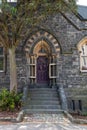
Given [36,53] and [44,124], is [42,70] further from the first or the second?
[44,124]

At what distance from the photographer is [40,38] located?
18859mm

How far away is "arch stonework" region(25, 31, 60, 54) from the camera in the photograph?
18.8 m

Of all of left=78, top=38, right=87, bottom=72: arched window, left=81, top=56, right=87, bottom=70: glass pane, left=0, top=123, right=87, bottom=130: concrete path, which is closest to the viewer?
left=0, top=123, right=87, bottom=130: concrete path

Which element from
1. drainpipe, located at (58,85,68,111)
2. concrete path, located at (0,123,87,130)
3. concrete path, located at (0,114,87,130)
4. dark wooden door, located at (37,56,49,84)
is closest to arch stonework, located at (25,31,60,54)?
dark wooden door, located at (37,56,49,84)

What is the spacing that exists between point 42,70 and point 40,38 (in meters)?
2.31

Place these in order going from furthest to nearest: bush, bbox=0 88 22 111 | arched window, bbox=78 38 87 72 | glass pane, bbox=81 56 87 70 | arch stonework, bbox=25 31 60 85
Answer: glass pane, bbox=81 56 87 70 → arched window, bbox=78 38 87 72 → arch stonework, bbox=25 31 60 85 → bush, bbox=0 88 22 111

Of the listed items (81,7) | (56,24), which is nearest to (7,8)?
(56,24)

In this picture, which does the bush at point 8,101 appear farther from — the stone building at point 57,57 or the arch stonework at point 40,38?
the arch stonework at point 40,38

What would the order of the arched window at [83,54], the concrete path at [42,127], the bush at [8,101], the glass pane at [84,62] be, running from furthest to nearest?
1. the glass pane at [84,62]
2. the arched window at [83,54]
3. the bush at [8,101]
4. the concrete path at [42,127]

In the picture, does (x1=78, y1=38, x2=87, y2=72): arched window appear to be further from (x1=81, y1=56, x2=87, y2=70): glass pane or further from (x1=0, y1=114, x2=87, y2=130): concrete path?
(x1=0, y1=114, x2=87, y2=130): concrete path

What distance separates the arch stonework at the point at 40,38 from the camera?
18.8 metres

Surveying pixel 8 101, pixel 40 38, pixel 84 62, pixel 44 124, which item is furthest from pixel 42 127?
pixel 84 62

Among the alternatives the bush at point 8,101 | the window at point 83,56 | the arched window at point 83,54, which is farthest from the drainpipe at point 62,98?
the bush at point 8,101

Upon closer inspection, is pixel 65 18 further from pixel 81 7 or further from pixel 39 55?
pixel 81 7
